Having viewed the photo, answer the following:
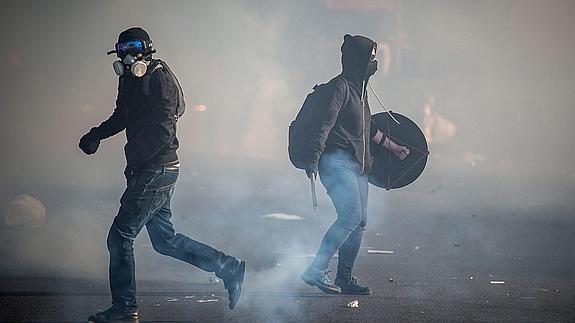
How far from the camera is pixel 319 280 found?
7.07 metres

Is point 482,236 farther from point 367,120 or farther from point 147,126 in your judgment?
point 147,126

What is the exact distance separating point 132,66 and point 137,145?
0.43 m

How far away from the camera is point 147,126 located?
588 cm

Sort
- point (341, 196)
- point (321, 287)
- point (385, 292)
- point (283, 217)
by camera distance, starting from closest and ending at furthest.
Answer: point (321, 287) → point (341, 196) → point (385, 292) → point (283, 217)

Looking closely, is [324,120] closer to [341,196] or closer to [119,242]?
[341,196]

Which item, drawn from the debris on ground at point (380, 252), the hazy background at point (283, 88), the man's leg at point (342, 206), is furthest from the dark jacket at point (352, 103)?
the hazy background at point (283, 88)

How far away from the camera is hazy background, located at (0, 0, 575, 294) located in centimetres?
1595

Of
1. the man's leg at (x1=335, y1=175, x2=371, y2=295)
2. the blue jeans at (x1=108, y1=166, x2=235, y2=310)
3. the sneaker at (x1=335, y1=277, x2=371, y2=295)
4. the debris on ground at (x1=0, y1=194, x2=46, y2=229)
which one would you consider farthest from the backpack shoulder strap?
the debris on ground at (x1=0, y1=194, x2=46, y2=229)

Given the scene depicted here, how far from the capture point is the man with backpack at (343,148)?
7059 mm

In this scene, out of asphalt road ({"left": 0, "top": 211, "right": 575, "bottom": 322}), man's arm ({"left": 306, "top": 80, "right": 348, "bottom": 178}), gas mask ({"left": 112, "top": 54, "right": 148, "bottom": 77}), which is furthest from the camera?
man's arm ({"left": 306, "top": 80, "right": 348, "bottom": 178})

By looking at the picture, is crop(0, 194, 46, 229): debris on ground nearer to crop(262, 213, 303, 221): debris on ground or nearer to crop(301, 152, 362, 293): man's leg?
crop(262, 213, 303, 221): debris on ground

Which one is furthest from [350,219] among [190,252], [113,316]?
[113,316]

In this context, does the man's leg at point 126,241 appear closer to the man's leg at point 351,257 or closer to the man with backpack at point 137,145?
the man with backpack at point 137,145

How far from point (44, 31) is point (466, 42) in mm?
7818
